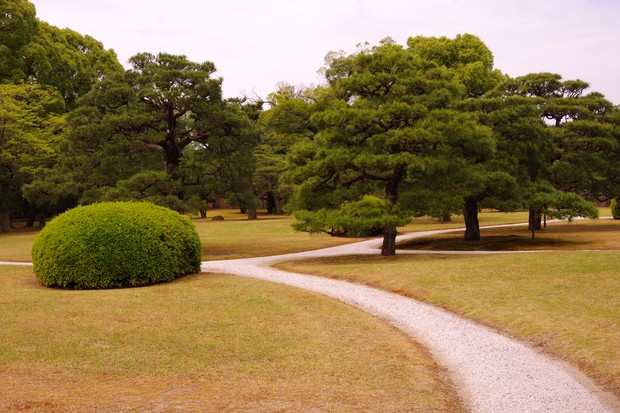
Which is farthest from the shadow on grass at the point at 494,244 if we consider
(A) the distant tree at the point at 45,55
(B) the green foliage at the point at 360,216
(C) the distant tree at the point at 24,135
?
(A) the distant tree at the point at 45,55

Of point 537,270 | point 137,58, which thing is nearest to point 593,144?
point 537,270

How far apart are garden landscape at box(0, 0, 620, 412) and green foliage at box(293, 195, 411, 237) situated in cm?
9

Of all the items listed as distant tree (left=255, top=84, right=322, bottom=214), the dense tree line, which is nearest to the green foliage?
the dense tree line

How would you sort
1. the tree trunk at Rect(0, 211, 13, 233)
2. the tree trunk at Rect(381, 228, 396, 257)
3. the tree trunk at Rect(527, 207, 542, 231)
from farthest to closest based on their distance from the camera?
1. the tree trunk at Rect(0, 211, 13, 233)
2. the tree trunk at Rect(527, 207, 542, 231)
3. the tree trunk at Rect(381, 228, 396, 257)

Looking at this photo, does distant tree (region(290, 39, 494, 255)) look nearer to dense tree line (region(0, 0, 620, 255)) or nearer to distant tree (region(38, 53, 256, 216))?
dense tree line (region(0, 0, 620, 255))

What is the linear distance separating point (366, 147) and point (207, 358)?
14.0 meters

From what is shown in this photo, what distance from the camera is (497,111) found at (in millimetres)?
26797

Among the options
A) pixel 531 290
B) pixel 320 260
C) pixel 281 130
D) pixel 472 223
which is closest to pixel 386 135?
pixel 320 260

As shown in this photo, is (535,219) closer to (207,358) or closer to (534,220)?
(534,220)

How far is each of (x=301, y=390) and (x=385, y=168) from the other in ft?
48.4

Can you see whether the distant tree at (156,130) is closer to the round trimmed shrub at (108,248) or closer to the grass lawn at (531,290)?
the grass lawn at (531,290)

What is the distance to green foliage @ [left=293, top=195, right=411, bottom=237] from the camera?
63.7ft

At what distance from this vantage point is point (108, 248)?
1531 centimetres

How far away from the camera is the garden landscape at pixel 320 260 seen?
7441 mm
